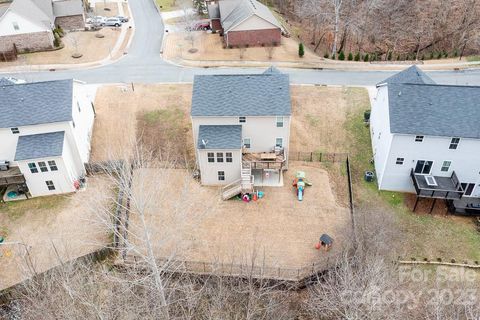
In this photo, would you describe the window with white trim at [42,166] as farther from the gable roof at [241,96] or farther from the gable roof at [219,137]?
the gable roof at [241,96]

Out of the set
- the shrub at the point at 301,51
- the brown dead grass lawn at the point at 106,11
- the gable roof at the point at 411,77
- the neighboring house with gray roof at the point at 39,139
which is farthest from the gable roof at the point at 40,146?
the brown dead grass lawn at the point at 106,11

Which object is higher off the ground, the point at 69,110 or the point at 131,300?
the point at 69,110

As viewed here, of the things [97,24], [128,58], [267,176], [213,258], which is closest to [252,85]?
[267,176]

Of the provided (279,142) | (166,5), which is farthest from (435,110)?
(166,5)

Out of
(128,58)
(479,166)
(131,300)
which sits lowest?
(131,300)

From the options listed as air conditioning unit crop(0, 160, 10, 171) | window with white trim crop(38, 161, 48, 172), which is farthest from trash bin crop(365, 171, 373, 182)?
air conditioning unit crop(0, 160, 10, 171)

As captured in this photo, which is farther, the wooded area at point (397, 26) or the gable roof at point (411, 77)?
the wooded area at point (397, 26)

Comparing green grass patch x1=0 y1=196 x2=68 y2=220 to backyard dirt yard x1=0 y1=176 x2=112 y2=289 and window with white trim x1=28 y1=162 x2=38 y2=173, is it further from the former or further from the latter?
window with white trim x1=28 y1=162 x2=38 y2=173

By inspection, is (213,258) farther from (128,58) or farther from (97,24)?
(97,24)
